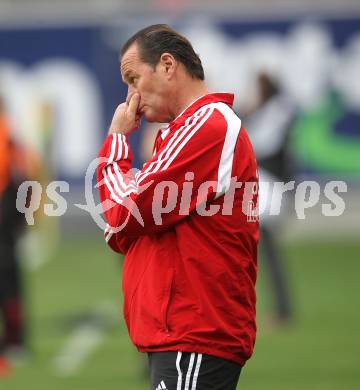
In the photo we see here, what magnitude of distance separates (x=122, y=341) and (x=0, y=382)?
183 cm

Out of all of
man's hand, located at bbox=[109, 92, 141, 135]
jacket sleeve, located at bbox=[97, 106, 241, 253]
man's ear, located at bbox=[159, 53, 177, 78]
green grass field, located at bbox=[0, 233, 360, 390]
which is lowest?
green grass field, located at bbox=[0, 233, 360, 390]

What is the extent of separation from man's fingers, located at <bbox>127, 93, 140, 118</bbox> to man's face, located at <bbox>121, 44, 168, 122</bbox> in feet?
0.04

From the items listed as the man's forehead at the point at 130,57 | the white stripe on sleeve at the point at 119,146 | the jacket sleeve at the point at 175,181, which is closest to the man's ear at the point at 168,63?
the man's forehead at the point at 130,57

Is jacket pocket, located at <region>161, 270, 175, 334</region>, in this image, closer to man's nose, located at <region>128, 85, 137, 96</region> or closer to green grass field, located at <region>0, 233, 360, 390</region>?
man's nose, located at <region>128, 85, 137, 96</region>

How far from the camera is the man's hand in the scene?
4.75m

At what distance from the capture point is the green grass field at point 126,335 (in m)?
9.57

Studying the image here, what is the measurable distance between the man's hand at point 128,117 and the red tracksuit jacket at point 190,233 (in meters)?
Result: 0.20

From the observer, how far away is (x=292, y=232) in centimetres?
1869

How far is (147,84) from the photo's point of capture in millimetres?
4715

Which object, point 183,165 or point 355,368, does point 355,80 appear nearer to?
point 355,368

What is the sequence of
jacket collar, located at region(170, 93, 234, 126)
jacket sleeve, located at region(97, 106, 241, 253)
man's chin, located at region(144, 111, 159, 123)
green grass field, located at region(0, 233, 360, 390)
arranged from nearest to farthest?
jacket sleeve, located at region(97, 106, 241, 253) < jacket collar, located at region(170, 93, 234, 126) < man's chin, located at region(144, 111, 159, 123) < green grass field, located at region(0, 233, 360, 390)

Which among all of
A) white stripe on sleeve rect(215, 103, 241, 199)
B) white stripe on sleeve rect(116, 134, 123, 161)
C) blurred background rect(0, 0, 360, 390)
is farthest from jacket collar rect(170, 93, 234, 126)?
blurred background rect(0, 0, 360, 390)

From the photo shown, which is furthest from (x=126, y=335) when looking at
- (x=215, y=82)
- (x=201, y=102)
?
(x=201, y=102)

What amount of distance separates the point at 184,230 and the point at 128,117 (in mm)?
541
